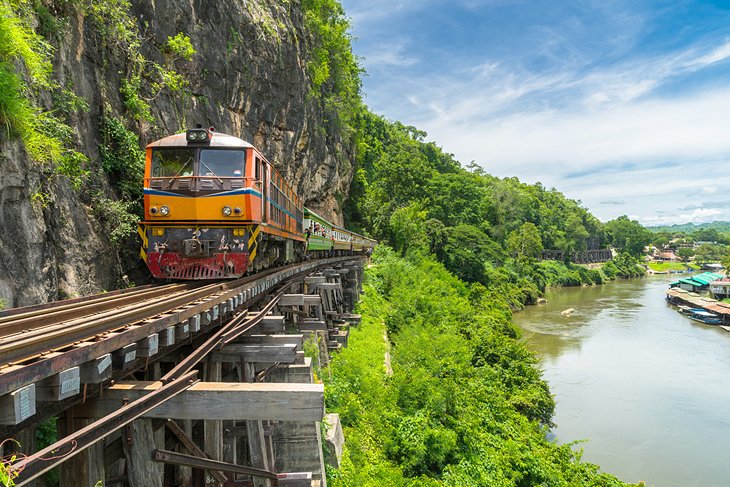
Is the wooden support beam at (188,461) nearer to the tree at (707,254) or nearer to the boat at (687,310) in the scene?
the boat at (687,310)

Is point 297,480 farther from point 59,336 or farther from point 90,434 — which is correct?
point 59,336

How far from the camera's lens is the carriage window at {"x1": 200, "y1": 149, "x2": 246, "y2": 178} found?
8863mm

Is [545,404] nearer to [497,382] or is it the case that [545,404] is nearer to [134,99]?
[497,382]

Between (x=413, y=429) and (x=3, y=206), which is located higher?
(x=3, y=206)

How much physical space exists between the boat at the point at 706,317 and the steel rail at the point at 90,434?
151ft

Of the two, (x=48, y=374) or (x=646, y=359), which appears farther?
(x=646, y=359)

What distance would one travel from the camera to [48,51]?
7.88 metres

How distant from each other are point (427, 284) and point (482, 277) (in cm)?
1381

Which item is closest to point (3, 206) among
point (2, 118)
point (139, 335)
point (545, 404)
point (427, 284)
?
point (2, 118)

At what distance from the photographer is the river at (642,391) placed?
1622cm

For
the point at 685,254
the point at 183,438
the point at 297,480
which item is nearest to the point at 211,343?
the point at 183,438

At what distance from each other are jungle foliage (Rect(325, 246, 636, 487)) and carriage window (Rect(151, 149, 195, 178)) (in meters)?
5.95

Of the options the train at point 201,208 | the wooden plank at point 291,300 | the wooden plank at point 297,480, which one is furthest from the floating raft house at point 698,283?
the wooden plank at point 297,480

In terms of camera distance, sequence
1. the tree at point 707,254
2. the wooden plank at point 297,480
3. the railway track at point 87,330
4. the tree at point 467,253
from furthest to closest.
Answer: the tree at point 707,254
the tree at point 467,253
the wooden plank at point 297,480
the railway track at point 87,330
